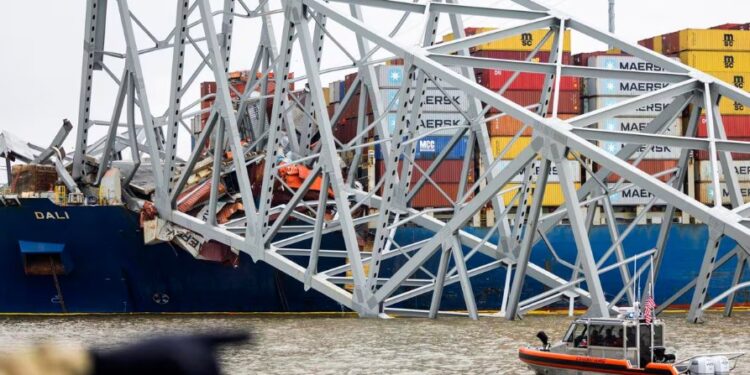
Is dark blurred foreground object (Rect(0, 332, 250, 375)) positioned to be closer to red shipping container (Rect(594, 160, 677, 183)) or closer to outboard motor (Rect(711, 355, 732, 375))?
outboard motor (Rect(711, 355, 732, 375))

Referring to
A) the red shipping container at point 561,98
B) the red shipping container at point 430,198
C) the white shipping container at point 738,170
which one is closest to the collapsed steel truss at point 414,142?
the red shipping container at point 430,198

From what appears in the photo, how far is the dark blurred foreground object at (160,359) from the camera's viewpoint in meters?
1.50

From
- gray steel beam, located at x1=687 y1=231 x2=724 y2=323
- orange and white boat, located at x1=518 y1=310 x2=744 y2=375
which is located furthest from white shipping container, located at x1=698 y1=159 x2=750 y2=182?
orange and white boat, located at x1=518 y1=310 x2=744 y2=375

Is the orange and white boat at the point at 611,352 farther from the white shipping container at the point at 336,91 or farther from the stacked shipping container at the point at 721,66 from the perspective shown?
the stacked shipping container at the point at 721,66

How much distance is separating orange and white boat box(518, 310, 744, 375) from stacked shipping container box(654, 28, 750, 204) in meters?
33.8

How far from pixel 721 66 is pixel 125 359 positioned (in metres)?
56.0

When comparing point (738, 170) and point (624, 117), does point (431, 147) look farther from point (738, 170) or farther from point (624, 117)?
point (738, 170)

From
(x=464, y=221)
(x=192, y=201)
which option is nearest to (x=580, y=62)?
(x=192, y=201)

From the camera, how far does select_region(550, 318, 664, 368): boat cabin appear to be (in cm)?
1927

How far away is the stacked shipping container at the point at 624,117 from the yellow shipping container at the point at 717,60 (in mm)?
1662

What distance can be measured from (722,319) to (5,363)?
33223 millimetres

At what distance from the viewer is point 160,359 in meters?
1.50

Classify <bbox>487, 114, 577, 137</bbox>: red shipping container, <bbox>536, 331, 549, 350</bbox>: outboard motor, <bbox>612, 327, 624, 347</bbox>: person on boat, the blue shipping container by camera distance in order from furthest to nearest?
<bbox>487, 114, 577, 137</bbox>: red shipping container
the blue shipping container
<bbox>536, 331, 549, 350</bbox>: outboard motor
<bbox>612, 327, 624, 347</bbox>: person on boat

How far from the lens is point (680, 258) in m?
48.5
